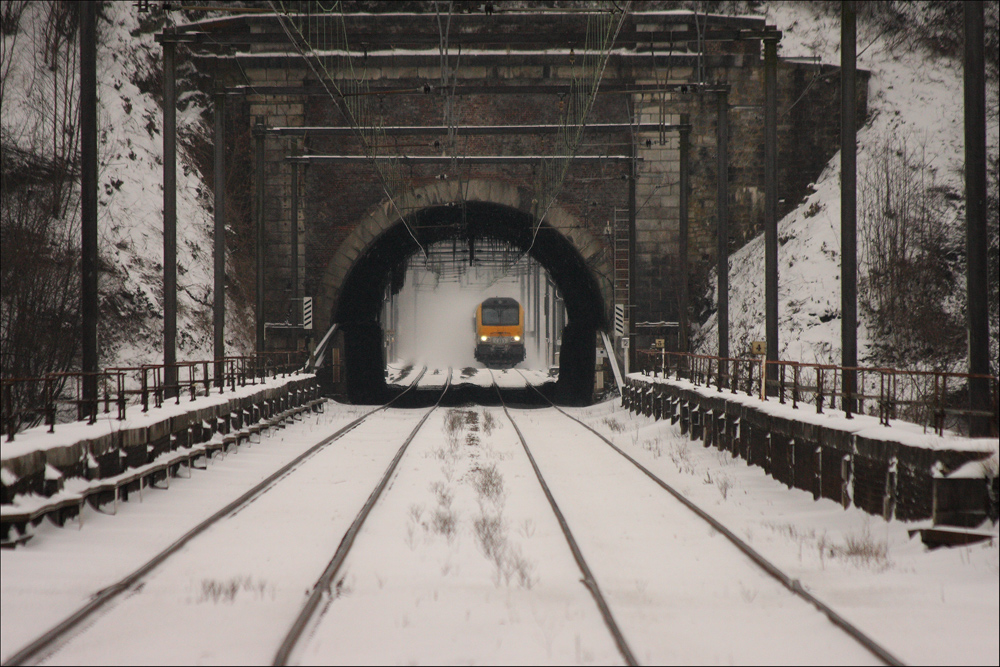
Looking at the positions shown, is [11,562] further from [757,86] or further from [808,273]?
[757,86]

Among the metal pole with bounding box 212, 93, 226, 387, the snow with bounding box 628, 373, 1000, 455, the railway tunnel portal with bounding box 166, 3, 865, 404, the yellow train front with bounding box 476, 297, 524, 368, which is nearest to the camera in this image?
the snow with bounding box 628, 373, 1000, 455

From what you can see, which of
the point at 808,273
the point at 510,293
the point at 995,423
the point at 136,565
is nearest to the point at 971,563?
the point at 995,423

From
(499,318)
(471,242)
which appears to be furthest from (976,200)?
(499,318)

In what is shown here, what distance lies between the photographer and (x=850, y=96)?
40.2ft

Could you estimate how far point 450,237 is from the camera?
123ft

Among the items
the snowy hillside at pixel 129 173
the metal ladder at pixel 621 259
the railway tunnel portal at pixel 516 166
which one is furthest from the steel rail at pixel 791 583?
the snowy hillside at pixel 129 173

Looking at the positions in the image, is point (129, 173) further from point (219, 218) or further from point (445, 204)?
point (219, 218)

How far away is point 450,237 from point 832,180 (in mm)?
14579

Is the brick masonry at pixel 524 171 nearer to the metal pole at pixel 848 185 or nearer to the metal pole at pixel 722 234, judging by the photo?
the metal pole at pixel 722 234

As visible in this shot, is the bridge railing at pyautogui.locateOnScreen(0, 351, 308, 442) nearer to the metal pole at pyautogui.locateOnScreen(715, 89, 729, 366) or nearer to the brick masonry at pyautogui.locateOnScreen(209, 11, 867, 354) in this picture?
the brick masonry at pyautogui.locateOnScreen(209, 11, 867, 354)

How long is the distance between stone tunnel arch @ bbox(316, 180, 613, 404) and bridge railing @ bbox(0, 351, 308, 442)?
412 centimetres

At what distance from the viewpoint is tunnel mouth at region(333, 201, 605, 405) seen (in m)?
30.3

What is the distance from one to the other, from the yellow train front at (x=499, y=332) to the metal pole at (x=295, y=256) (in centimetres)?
2332

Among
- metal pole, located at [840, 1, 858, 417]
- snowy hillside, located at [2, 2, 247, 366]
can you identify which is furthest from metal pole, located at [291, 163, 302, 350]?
metal pole, located at [840, 1, 858, 417]
